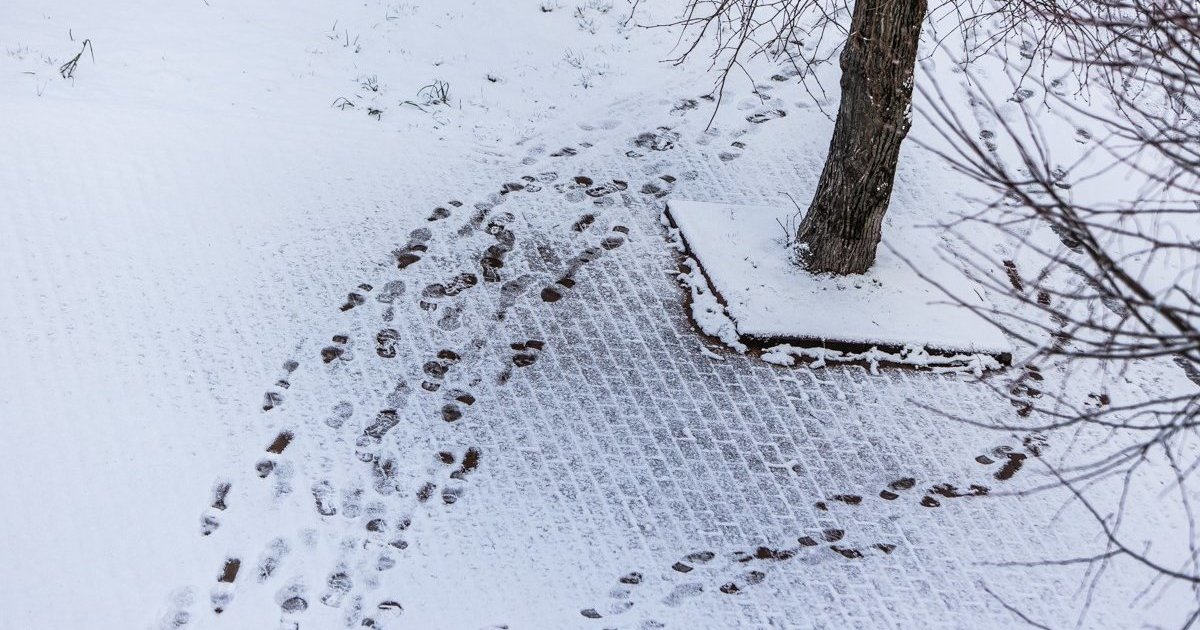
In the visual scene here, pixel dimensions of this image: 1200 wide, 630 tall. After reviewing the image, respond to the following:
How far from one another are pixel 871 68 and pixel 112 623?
414 cm

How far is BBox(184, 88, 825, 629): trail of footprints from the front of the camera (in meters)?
3.89

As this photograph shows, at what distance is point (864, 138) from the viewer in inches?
201

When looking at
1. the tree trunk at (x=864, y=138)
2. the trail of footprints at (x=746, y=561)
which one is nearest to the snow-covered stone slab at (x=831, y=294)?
the tree trunk at (x=864, y=138)

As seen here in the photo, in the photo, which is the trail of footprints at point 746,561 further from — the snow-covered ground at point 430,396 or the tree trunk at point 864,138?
the tree trunk at point 864,138

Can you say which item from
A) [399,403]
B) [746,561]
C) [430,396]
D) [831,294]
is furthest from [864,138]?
[399,403]

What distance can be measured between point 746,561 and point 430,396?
5.55ft

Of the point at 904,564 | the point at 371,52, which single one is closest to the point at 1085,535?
the point at 904,564

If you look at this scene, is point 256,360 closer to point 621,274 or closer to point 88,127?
point 621,274

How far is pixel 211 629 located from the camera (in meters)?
3.71

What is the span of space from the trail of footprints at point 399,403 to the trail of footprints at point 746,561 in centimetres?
3

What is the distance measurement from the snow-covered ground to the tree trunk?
749 mm

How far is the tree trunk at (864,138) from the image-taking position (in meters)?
4.88

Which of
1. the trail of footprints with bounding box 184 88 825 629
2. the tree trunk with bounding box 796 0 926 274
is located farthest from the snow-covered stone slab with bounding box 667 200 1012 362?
the trail of footprints with bounding box 184 88 825 629

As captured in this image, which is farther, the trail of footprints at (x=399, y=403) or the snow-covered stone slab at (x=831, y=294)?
the snow-covered stone slab at (x=831, y=294)
